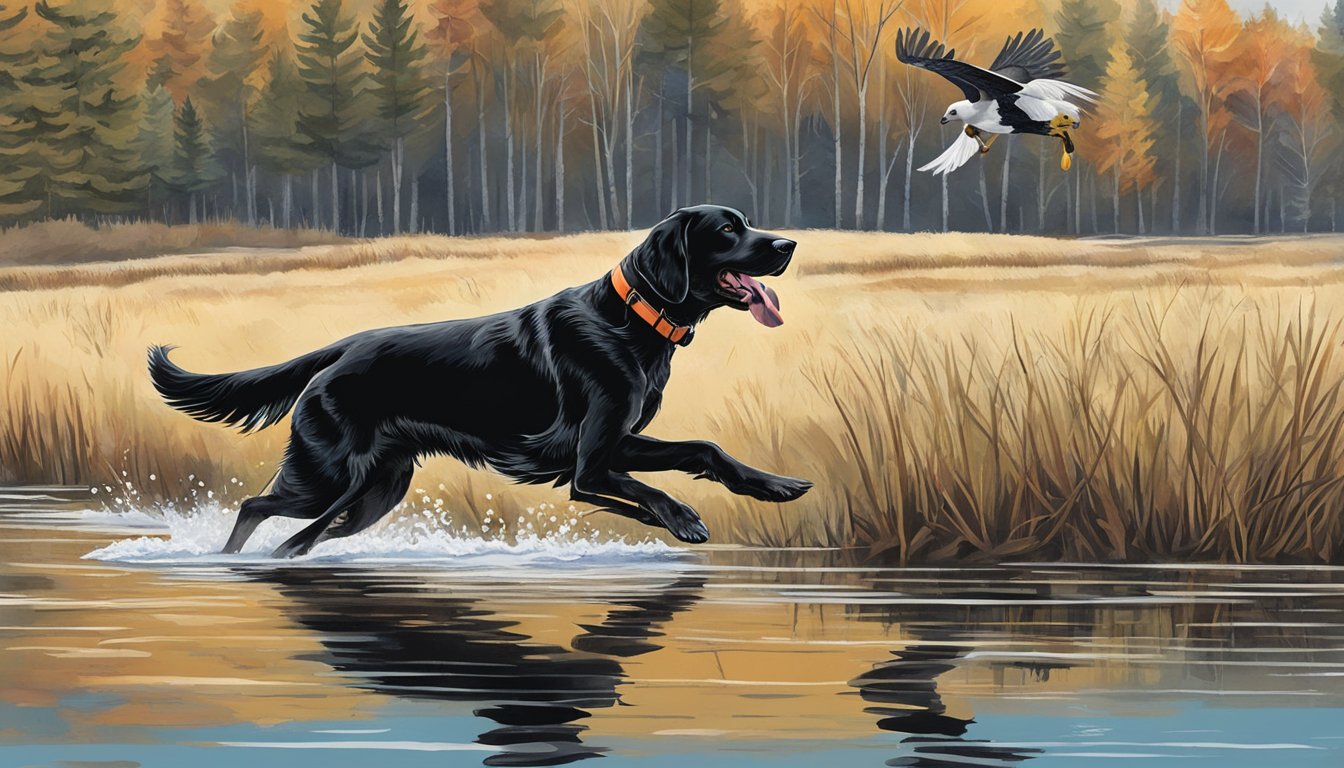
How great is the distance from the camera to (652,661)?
4.73m

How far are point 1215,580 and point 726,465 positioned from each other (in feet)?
6.52

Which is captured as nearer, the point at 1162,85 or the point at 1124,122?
the point at 1124,122

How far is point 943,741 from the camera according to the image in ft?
12.6

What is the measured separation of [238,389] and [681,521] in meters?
2.17

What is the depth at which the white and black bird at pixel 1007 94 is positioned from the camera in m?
8.87

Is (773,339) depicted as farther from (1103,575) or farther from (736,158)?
(736,158)

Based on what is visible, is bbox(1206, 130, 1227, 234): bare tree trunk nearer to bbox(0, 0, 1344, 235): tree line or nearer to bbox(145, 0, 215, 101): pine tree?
bbox(0, 0, 1344, 235): tree line

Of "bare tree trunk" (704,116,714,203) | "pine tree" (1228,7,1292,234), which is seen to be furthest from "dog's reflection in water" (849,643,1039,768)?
"pine tree" (1228,7,1292,234)

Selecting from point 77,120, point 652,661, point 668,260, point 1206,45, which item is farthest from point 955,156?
point 1206,45

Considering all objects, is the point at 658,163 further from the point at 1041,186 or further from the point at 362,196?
the point at 362,196

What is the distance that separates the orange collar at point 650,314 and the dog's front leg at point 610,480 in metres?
0.35

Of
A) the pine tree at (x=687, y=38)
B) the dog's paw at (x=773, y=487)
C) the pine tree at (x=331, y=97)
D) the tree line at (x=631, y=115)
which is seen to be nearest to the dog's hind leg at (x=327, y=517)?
the dog's paw at (x=773, y=487)

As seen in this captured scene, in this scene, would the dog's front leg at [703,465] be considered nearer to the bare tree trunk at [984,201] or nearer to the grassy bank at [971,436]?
the grassy bank at [971,436]

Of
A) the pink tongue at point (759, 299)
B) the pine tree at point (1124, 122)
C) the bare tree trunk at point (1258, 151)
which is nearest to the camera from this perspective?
the pink tongue at point (759, 299)
